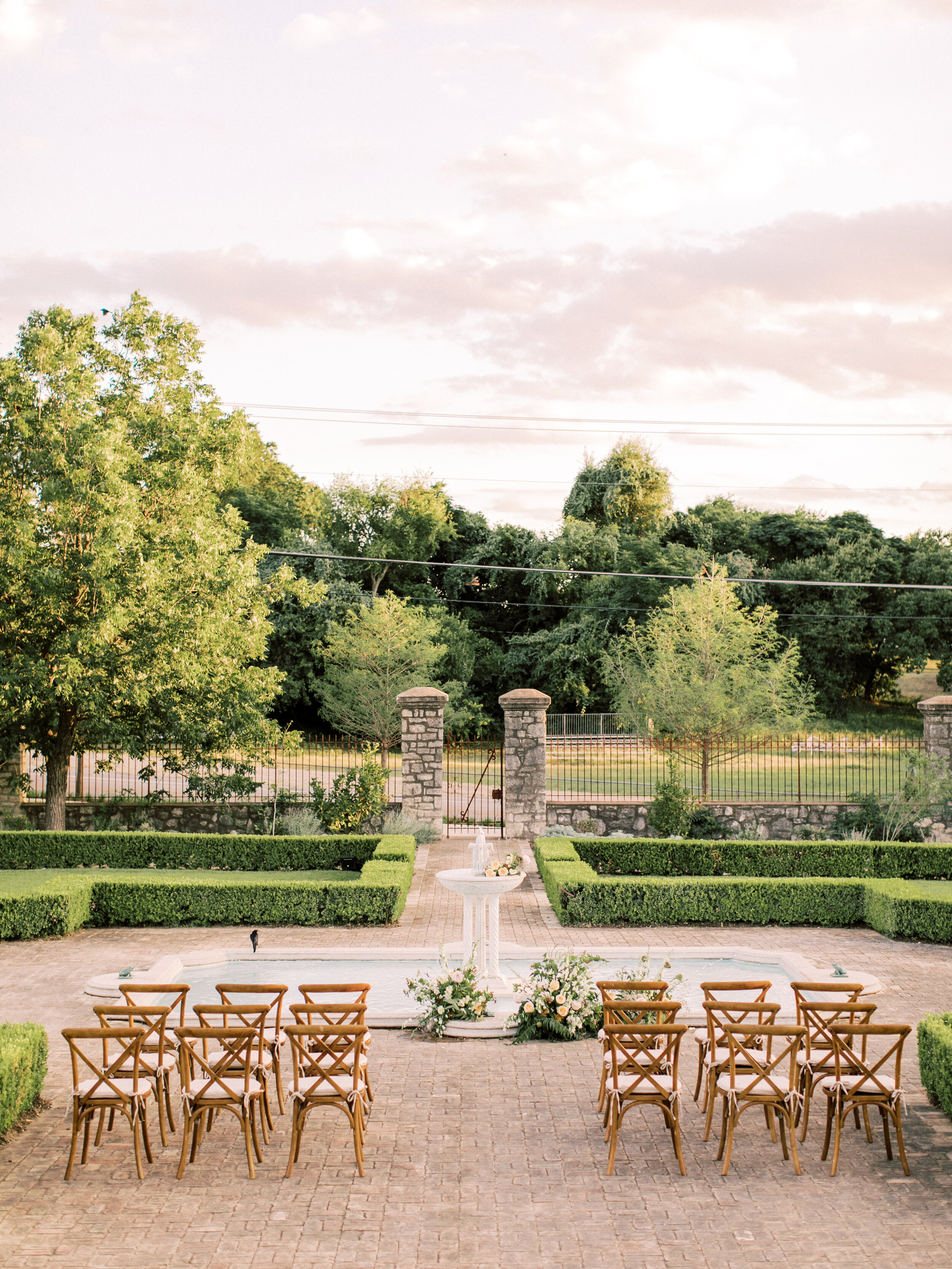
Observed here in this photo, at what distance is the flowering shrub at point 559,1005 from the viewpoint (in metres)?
9.36

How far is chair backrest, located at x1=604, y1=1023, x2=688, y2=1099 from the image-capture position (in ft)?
22.6

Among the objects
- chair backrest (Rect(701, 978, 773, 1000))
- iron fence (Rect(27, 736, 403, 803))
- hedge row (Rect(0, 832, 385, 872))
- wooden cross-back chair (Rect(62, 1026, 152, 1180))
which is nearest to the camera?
wooden cross-back chair (Rect(62, 1026, 152, 1180))

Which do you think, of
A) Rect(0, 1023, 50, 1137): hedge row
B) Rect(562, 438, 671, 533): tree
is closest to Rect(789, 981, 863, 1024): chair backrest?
Rect(0, 1023, 50, 1137): hedge row

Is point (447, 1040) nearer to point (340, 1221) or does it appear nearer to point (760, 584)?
point (340, 1221)

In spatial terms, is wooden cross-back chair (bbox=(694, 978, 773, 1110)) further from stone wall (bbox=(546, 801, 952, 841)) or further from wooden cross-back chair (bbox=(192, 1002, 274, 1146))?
stone wall (bbox=(546, 801, 952, 841))

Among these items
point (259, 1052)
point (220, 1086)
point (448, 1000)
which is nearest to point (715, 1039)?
point (448, 1000)

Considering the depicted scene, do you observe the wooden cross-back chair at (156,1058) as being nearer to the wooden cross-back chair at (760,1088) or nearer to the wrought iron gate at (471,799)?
the wooden cross-back chair at (760,1088)

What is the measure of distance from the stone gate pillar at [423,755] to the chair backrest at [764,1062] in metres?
13.1

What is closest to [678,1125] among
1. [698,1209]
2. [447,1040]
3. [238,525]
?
[698,1209]

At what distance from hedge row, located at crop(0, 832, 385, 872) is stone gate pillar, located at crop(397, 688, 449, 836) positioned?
2855 millimetres

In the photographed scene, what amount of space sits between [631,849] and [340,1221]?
37.3 feet

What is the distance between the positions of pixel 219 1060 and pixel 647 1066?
2.77 metres

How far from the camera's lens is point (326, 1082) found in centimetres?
697

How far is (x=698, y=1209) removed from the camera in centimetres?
616
